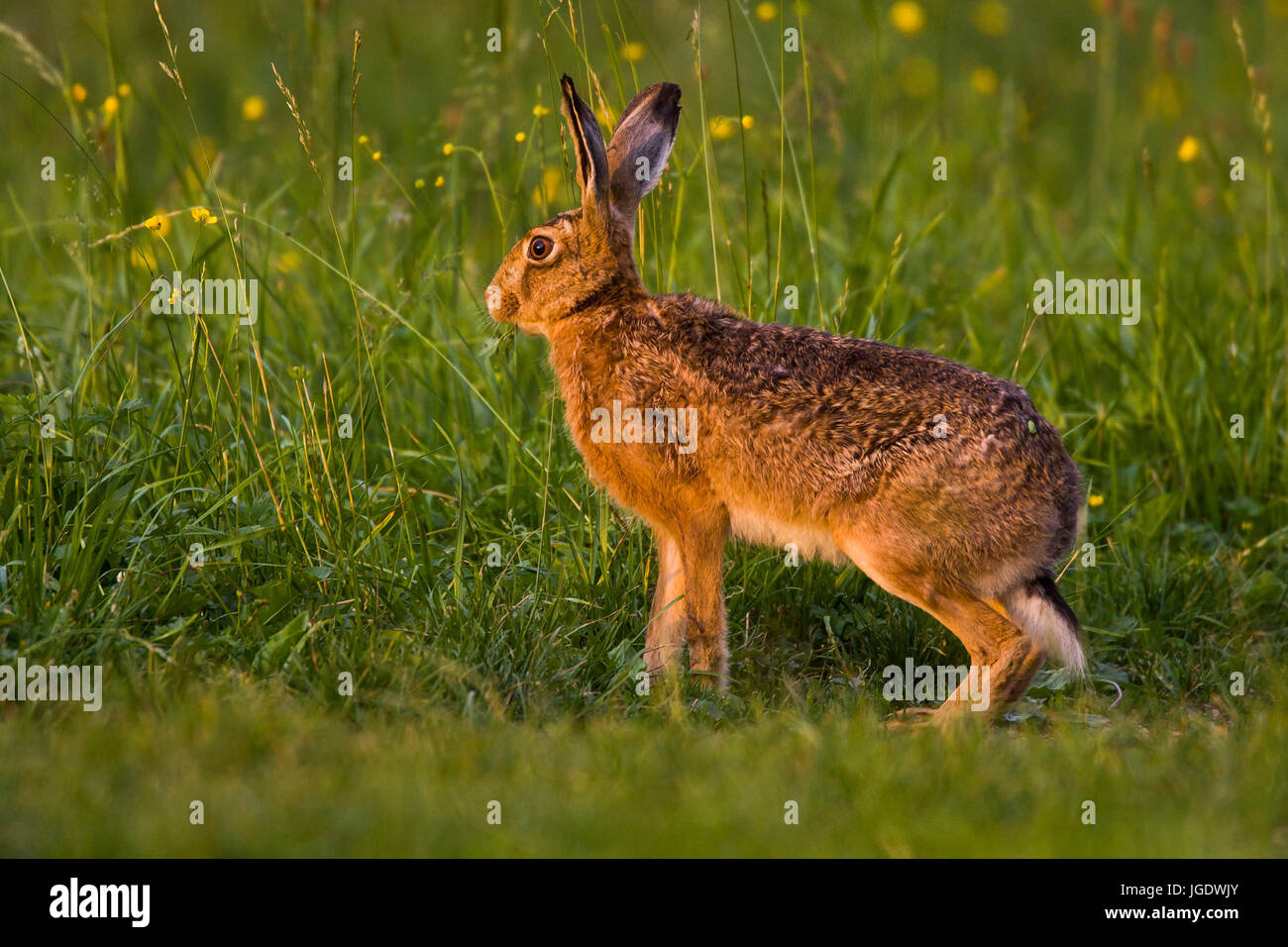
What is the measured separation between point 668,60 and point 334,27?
233 inches

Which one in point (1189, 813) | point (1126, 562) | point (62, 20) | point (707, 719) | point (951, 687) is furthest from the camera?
point (62, 20)

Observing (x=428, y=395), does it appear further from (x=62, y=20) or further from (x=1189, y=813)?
(x=62, y=20)

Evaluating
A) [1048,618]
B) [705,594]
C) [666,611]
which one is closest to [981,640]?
[1048,618]

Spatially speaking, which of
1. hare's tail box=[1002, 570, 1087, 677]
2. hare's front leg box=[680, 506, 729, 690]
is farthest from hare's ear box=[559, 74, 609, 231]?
hare's tail box=[1002, 570, 1087, 677]

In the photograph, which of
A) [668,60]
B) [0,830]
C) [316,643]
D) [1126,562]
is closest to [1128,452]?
[1126,562]

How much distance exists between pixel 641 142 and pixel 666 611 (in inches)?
73.5

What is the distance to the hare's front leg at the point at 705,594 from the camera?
18.9ft

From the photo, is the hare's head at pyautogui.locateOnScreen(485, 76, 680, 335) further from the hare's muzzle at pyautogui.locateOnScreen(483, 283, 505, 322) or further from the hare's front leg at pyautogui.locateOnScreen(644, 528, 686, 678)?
the hare's front leg at pyautogui.locateOnScreen(644, 528, 686, 678)

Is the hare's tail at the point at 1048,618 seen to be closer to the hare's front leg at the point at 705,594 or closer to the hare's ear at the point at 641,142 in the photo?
the hare's front leg at the point at 705,594

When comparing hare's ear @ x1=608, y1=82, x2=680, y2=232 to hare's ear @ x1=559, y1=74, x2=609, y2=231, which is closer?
hare's ear @ x1=559, y1=74, x2=609, y2=231

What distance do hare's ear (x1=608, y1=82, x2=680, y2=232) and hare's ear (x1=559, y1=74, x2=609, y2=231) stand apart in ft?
0.33

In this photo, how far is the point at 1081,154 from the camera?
12.9 meters

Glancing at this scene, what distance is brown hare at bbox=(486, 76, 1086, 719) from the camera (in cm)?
546

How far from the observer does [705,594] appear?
5.78m
